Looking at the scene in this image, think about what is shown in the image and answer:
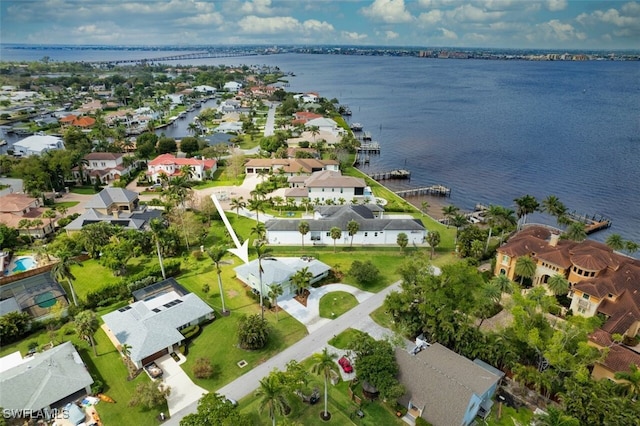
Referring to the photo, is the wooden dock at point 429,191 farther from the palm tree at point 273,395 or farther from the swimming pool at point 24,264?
the swimming pool at point 24,264

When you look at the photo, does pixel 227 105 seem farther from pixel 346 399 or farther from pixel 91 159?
pixel 346 399

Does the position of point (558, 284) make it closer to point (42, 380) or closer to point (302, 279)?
point (302, 279)

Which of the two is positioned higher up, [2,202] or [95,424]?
[2,202]

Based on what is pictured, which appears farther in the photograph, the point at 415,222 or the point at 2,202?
the point at 2,202

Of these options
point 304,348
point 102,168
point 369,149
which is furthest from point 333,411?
point 369,149

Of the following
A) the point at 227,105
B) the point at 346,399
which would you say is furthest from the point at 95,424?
the point at 227,105

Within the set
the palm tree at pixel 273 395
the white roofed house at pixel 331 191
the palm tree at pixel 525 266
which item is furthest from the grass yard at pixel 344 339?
the white roofed house at pixel 331 191
